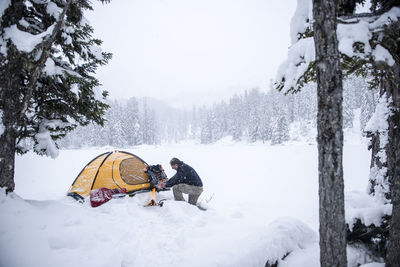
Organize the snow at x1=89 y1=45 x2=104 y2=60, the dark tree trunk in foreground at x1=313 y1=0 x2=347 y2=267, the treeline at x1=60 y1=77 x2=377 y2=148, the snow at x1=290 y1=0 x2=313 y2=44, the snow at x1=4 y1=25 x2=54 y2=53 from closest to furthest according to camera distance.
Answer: the dark tree trunk in foreground at x1=313 y1=0 x2=347 y2=267
the snow at x1=290 y1=0 x2=313 y2=44
the snow at x1=4 y1=25 x2=54 y2=53
the snow at x1=89 y1=45 x2=104 y2=60
the treeline at x1=60 y1=77 x2=377 y2=148

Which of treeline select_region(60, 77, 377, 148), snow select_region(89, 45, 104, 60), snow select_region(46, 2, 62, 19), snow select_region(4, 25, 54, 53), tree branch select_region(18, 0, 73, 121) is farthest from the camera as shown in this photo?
treeline select_region(60, 77, 377, 148)

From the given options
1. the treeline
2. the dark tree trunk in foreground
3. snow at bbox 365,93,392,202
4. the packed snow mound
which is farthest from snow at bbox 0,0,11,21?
the treeline

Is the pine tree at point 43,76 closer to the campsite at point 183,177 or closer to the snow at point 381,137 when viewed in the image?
the campsite at point 183,177

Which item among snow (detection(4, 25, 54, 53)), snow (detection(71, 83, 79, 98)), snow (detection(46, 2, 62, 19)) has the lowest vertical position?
snow (detection(71, 83, 79, 98))

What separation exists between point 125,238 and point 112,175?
119 inches

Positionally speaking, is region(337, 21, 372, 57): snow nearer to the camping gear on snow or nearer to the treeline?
the camping gear on snow

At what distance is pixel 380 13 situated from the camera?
2963 millimetres

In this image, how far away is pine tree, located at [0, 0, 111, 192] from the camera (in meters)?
3.96

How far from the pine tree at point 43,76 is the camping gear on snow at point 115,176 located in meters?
1.91

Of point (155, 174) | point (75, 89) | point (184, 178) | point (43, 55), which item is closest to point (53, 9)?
point (43, 55)

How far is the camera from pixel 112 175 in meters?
6.68

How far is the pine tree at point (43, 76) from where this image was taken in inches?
156

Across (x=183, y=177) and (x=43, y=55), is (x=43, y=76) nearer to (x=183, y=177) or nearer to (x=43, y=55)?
(x=43, y=55)

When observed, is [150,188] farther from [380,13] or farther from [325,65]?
[380,13]
